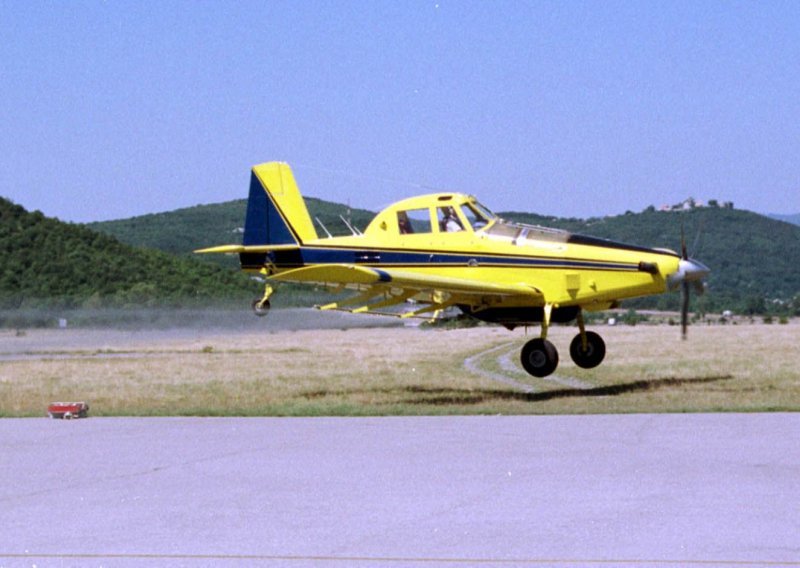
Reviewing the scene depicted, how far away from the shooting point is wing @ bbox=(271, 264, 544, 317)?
2042 centimetres

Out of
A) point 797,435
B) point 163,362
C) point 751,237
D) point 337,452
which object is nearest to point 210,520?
point 337,452

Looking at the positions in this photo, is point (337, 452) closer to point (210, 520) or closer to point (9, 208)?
point (210, 520)

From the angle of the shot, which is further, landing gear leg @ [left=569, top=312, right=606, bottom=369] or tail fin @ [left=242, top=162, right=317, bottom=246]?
tail fin @ [left=242, top=162, right=317, bottom=246]

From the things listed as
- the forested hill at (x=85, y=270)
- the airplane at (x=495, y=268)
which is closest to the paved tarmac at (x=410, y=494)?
the airplane at (x=495, y=268)

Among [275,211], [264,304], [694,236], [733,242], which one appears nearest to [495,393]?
[264,304]

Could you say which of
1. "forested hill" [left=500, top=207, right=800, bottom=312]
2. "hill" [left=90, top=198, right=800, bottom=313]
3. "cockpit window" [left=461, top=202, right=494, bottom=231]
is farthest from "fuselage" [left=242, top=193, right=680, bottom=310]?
"forested hill" [left=500, top=207, right=800, bottom=312]

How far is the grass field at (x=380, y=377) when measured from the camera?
61.8 ft

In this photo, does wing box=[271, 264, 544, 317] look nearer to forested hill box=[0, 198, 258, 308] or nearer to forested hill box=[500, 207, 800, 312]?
forested hill box=[0, 198, 258, 308]

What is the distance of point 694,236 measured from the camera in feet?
444

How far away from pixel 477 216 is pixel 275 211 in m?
4.46

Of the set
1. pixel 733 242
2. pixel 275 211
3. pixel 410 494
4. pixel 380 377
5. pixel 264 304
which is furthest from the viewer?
pixel 733 242

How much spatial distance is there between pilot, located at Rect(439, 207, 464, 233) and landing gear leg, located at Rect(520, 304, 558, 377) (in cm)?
220

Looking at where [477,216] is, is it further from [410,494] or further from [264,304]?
[410,494]

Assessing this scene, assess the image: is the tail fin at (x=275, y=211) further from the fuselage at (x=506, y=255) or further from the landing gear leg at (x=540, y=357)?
the landing gear leg at (x=540, y=357)
